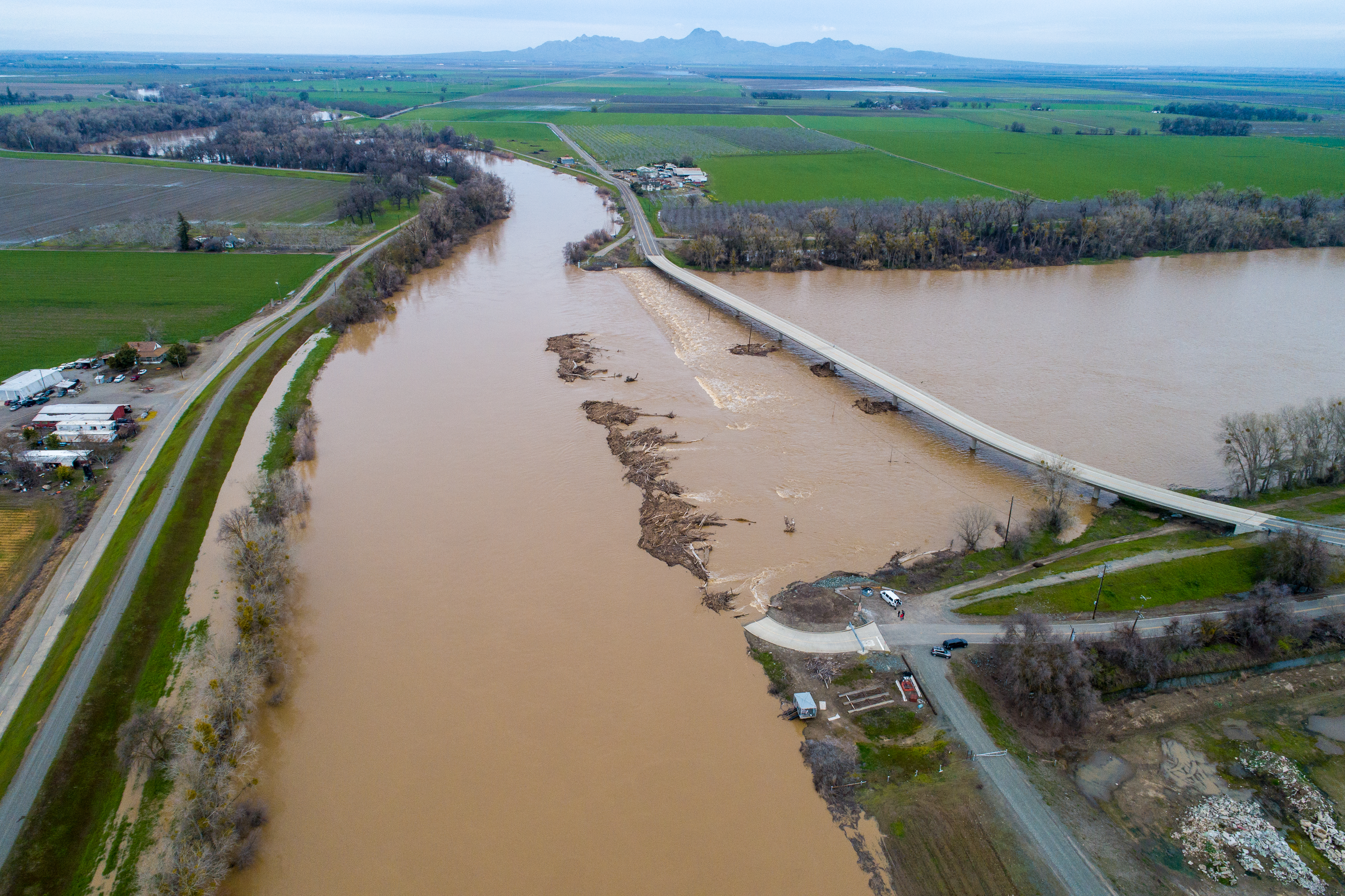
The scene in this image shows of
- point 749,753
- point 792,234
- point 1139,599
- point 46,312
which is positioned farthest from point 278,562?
point 792,234

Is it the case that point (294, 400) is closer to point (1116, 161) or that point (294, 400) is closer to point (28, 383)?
point (28, 383)

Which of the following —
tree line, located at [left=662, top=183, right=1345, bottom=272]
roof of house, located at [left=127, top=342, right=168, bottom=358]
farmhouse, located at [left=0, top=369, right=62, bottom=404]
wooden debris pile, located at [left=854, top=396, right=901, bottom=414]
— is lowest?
wooden debris pile, located at [left=854, top=396, right=901, bottom=414]

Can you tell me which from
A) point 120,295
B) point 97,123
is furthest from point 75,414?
point 97,123

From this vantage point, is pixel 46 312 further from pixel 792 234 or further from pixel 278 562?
pixel 792 234

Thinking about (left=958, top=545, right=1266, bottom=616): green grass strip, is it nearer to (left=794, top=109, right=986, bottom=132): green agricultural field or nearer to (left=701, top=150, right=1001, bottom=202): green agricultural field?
(left=701, top=150, right=1001, bottom=202): green agricultural field

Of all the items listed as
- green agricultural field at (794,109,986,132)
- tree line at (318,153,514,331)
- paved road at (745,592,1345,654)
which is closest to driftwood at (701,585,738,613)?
paved road at (745,592,1345,654)

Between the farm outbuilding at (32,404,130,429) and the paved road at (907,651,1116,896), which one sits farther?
the farm outbuilding at (32,404,130,429)

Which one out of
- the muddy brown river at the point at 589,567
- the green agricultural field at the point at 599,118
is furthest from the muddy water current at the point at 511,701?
the green agricultural field at the point at 599,118
